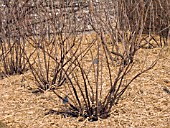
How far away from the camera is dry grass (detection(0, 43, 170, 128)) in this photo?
4.83 meters

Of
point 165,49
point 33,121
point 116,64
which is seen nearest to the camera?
point 33,121

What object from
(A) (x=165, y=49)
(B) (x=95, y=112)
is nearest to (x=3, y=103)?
(B) (x=95, y=112)

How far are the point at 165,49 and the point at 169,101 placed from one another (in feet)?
9.58

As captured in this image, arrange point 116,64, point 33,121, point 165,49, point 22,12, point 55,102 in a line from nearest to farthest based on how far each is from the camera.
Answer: point 33,121 → point 55,102 → point 22,12 → point 116,64 → point 165,49

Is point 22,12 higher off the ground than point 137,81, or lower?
higher

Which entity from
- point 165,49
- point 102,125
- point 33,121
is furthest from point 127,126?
point 165,49

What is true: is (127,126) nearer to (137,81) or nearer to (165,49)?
(137,81)

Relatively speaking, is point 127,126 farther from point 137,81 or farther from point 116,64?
point 116,64

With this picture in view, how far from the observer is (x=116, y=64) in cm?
723

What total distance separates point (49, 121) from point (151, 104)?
1.24 m

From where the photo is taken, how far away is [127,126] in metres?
4.70

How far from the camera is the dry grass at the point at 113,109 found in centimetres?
483

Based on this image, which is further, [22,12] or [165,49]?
[165,49]

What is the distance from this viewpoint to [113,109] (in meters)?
5.13
